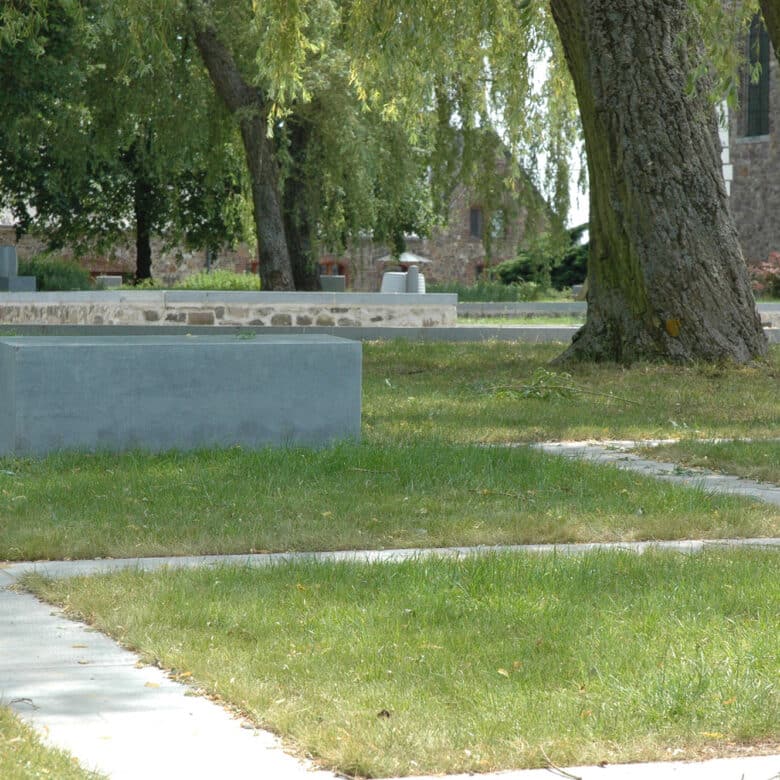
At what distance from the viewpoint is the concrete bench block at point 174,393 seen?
9.32 meters

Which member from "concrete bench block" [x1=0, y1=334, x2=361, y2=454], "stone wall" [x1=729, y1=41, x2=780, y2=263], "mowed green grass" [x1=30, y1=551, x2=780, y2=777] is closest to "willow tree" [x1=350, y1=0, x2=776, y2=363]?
"concrete bench block" [x1=0, y1=334, x2=361, y2=454]

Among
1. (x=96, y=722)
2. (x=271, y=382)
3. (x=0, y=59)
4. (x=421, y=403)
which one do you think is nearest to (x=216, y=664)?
(x=96, y=722)

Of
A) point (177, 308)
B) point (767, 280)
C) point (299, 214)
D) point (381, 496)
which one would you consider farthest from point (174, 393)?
point (767, 280)

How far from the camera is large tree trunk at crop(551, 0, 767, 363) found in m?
15.2

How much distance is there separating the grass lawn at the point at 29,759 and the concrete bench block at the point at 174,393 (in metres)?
5.46

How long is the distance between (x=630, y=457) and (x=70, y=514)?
4.30 meters

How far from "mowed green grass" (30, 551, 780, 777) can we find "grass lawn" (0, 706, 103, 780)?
2.11ft

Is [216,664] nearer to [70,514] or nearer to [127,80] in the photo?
[70,514]

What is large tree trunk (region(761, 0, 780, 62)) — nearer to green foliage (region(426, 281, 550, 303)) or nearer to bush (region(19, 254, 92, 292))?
bush (region(19, 254, 92, 292))

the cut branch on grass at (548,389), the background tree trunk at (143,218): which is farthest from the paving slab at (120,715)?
the background tree trunk at (143,218)

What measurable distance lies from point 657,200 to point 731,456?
5964mm

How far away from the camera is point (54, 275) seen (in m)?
31.9

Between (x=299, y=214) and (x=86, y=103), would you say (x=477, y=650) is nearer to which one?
(x=299, y=214)

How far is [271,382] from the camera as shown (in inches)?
388
